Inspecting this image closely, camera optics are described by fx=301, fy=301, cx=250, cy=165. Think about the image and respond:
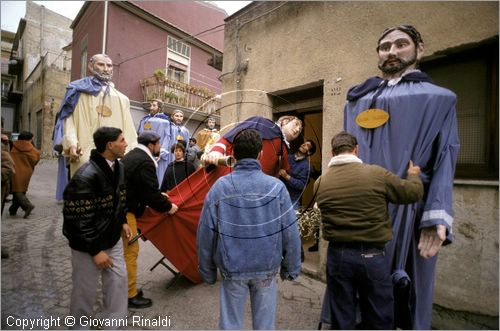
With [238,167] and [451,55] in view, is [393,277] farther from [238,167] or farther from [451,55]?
[451,55]

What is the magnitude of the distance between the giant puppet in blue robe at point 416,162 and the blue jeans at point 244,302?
99 centimetres

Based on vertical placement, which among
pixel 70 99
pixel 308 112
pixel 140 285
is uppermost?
pixel 308 112

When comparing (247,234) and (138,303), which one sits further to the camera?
(138,303)

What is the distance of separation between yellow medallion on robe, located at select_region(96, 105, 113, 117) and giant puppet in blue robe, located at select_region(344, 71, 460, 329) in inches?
116

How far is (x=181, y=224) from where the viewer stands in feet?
11.0

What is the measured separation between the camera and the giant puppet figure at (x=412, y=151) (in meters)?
2.21

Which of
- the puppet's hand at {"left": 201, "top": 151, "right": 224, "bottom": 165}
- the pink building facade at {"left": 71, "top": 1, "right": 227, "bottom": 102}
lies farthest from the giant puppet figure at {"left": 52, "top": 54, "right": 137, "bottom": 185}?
the pink building facade at {"left": 71, "top": 1, "right": 227, "bottom": 102}

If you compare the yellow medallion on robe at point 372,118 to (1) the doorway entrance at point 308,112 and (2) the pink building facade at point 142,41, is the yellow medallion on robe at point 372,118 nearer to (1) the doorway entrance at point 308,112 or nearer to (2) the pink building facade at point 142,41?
(1) the doorway entrance at point 308,112

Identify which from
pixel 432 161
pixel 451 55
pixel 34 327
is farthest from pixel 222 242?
pixel 451 55

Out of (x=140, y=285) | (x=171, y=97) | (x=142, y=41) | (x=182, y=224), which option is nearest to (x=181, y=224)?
(x=182, y=224)

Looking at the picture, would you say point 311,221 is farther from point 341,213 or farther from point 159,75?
point 159,75

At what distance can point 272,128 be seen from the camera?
2.73 m

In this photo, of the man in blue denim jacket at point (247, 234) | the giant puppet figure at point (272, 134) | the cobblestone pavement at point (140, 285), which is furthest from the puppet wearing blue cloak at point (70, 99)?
the man in blue denim jacket at point (247, 234)

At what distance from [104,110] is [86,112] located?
195 mm
